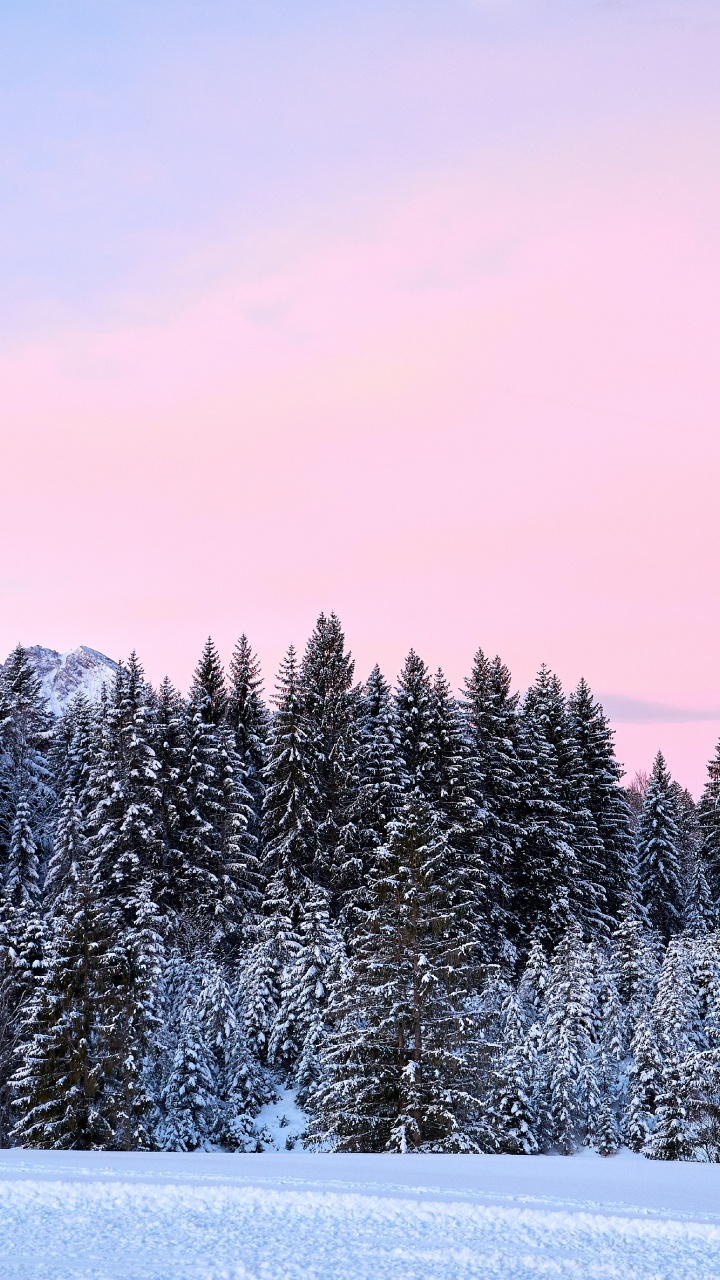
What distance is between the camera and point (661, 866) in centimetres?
6009

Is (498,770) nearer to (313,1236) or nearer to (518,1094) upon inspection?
(518,1094)

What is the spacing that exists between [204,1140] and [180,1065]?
7.82 ft

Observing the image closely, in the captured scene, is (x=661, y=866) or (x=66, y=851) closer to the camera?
(x=66, y=851)

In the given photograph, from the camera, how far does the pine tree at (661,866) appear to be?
6000cm

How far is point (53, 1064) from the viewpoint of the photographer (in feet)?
85.2

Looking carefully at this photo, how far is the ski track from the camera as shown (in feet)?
22.1

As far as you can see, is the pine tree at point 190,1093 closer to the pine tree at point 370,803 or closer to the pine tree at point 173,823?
the pine tree at point 173,823

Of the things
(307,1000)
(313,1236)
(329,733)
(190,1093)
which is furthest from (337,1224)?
(329,733)

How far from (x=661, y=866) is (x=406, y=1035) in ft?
127

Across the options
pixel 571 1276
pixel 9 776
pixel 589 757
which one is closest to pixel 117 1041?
pixel 571 1276

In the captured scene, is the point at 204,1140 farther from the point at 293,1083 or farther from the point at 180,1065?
the point at 293,1083

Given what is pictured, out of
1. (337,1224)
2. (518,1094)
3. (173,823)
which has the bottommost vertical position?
(518,1094)

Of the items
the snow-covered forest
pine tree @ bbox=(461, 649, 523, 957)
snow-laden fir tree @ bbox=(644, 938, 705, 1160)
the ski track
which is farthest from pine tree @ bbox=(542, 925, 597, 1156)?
the ski track

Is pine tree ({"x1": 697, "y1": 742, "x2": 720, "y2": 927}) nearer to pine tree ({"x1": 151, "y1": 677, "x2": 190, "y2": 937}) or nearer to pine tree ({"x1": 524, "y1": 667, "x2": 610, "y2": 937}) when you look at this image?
pine tree ({"x1": 524, "y1": 667, "x2": 610, "y2": 937})
